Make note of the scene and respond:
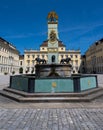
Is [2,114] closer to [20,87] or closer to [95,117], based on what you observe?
[95,117]

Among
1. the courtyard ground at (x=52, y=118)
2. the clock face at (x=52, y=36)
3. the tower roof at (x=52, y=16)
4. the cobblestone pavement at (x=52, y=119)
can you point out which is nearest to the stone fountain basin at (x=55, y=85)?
the courtyard ground at (x=52, y=118)

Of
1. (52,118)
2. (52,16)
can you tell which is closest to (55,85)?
(52,118)

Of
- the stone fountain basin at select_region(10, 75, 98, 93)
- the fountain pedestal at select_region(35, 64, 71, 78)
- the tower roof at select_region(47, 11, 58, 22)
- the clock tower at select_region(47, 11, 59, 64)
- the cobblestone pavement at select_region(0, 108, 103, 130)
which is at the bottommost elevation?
the cobblestone pavement at select_region(0, 108, 103, 130)

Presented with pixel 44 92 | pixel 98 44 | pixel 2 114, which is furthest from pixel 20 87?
pixel 98 44

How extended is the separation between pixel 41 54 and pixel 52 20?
6718 centimetres

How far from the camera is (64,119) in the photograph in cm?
594

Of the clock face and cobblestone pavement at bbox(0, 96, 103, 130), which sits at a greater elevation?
the clock face

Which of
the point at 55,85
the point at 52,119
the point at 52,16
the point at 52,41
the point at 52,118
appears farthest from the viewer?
the point at 52,16

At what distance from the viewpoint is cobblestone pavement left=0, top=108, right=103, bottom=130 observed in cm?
515

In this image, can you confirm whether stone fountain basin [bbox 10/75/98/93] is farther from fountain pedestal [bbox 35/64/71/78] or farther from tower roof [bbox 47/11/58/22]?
tower roof [bbox 47/11/58/22]

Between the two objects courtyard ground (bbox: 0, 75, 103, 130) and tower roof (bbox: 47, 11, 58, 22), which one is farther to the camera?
tower roof (bbox: 47, 11, 58, 22)

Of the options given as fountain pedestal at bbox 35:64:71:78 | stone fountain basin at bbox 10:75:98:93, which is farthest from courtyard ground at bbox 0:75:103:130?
fountain pedestal at bbox 35:64:71:78

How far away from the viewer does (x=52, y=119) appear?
5949 millimetres

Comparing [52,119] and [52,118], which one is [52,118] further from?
[52,119]
